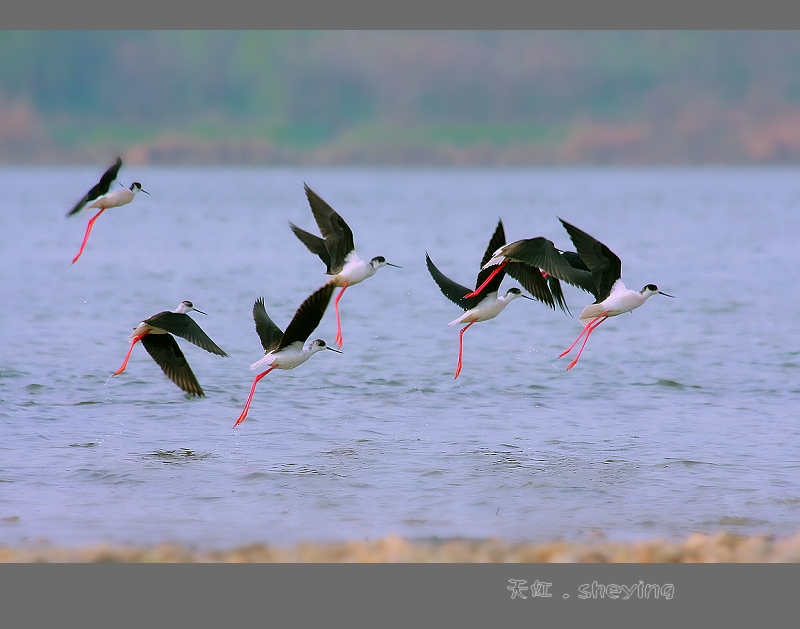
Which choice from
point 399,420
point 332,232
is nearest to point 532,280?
point 332,232

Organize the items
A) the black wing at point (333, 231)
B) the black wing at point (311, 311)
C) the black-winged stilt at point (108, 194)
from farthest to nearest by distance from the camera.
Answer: the black-winged stilt at point (108, 194) < the black wing at point (333, 231) < the black wing at point (311, 311)

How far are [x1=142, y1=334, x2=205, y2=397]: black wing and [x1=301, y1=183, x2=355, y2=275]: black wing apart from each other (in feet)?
5.96

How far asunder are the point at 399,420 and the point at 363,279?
157 inches

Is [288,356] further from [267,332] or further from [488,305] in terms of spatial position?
[488,305]

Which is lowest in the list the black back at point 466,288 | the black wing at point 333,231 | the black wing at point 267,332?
the black wing at point 267,332

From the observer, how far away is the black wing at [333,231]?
10.2m

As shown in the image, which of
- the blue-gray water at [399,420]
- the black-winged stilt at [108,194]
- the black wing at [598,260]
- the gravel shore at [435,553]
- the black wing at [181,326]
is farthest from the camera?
the black-winged stilt at [108,194]

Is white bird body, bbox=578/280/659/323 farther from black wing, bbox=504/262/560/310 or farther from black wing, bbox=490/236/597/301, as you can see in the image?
black wing, bbox=504/262/560/310

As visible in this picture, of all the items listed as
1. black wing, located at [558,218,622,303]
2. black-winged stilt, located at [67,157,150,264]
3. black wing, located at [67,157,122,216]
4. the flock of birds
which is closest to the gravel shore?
the flock of birds

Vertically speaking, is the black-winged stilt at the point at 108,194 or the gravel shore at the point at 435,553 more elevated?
the black-winged stilt at the point at 108,194

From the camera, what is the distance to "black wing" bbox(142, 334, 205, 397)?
11.4 meters

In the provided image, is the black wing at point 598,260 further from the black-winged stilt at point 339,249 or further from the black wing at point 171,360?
the black wing at point 171,360

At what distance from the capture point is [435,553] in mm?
8438

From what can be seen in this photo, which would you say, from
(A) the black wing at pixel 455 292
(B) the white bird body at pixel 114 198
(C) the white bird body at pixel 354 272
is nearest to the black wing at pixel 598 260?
(A) the black wing at pixel 455 292
